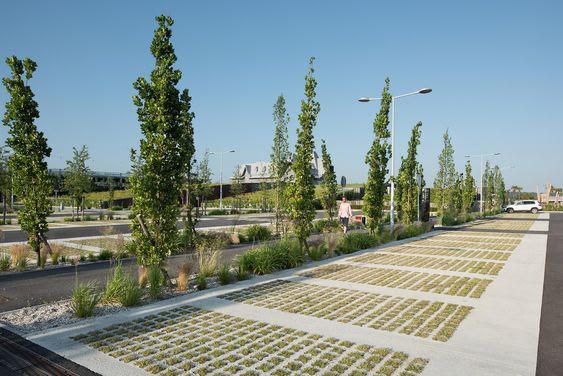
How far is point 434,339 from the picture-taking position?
18.3 ft

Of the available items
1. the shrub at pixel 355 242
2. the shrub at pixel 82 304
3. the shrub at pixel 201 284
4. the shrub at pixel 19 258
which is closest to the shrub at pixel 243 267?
the shrub at pixel 201 284

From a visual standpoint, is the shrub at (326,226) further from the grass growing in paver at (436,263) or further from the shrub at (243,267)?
the shrub at (243,267)

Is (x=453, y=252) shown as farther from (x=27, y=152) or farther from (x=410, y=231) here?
(x=27, y=152)

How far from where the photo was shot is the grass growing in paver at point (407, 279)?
341 inches

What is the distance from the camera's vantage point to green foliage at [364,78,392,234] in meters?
17.7

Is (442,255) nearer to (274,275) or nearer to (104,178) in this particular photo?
(274,275)

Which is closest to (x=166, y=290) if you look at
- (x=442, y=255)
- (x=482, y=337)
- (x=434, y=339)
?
(x=434, y=339)

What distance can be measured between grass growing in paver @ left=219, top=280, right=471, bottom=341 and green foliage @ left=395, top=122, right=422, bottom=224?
15519mm

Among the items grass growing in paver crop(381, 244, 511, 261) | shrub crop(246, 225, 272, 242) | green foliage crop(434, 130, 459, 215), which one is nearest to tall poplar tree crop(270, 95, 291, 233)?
shrub crop(246, 225, 272, 242)

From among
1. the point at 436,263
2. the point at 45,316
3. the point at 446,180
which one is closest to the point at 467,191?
the point at 446,180

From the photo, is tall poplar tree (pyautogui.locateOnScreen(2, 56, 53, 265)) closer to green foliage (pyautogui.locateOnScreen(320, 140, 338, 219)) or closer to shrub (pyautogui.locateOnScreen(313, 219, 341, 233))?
shrub (pyautogui.locateOnScreen(313, 219, 341, 233))

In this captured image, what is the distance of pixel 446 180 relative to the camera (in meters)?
34.2

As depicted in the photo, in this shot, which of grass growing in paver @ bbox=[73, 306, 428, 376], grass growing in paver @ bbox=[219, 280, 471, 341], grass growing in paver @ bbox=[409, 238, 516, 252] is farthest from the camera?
grass growing in paver @ bbox=[409, 238, 516, 252]

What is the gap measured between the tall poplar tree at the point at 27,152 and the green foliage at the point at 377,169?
1238 cm
